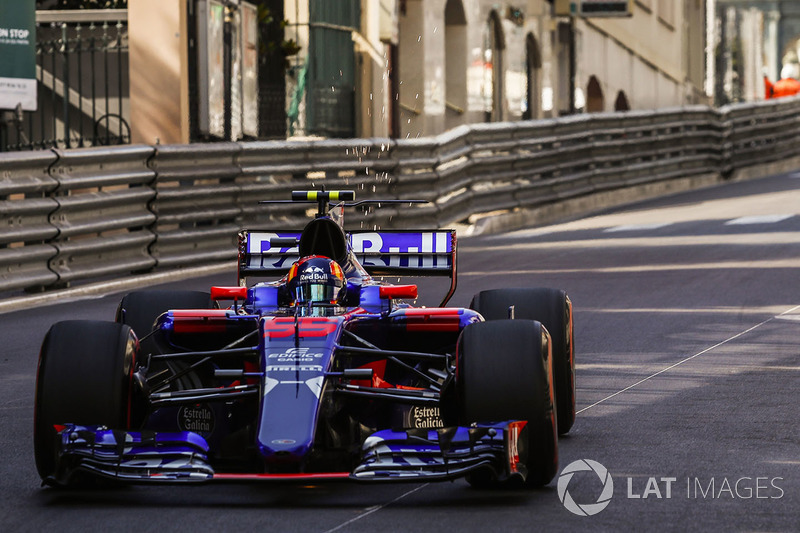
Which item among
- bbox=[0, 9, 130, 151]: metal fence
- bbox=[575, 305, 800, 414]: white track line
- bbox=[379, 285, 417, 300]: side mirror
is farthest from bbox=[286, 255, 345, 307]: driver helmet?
bbox=[0, 9, 130, 151]: metal fence

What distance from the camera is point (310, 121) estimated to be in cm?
2327

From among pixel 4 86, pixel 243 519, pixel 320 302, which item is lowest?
pixel 243 519

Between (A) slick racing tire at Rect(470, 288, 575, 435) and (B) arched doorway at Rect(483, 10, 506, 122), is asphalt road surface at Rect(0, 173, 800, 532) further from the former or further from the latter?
(B) arched doorway at Rect(483, 10, 506, 122)

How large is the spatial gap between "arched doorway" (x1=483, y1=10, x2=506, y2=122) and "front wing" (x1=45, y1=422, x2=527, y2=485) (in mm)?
24632

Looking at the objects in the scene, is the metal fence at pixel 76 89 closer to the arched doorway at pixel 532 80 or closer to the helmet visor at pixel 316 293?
the helmet visor at pixel 316 293

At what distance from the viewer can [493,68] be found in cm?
3189

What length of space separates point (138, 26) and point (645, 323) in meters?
8.06

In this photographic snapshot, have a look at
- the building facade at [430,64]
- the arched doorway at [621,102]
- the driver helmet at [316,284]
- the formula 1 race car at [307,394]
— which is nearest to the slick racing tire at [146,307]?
the formula 1 race car at [307,394]

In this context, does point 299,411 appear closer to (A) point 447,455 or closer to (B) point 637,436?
(A) point 447,455

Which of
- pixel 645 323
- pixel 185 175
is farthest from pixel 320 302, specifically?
pixel 185 175

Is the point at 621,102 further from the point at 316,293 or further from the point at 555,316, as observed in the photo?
the point at 316,293

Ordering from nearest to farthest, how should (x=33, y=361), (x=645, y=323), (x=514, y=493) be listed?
(x=514, y=493)
(x=33, y=361)
(x=645, y=323)

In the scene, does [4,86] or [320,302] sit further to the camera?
[4,86]

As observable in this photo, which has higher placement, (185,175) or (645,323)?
(185,175)
